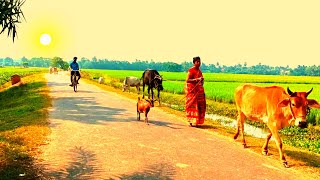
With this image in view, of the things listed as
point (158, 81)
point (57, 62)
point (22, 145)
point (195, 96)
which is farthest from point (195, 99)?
point (57, 62)

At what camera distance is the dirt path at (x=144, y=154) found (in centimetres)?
596

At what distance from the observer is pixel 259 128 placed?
599 inches

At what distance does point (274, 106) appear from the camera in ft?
24.1

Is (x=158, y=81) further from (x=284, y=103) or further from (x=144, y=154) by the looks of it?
(x=284, y=103)

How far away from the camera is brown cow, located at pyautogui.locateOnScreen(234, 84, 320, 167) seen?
6.48 m

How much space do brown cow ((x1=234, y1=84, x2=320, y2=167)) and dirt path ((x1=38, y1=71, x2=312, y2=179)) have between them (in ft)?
2.70

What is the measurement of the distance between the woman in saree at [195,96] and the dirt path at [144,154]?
1.97 ft

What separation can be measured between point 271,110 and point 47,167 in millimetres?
5139

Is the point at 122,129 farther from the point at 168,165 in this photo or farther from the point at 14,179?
the point at 14,179

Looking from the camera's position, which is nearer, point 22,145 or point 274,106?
point 274,106

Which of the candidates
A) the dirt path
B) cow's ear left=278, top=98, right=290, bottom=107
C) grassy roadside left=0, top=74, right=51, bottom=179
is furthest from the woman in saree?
grassy roadside left=0, top=74, right=51, bottom=179

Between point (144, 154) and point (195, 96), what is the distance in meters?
4.02

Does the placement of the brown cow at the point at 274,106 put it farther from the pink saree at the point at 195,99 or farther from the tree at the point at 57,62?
the tree at the point at 57,62

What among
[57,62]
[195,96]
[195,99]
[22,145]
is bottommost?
[22,145]
